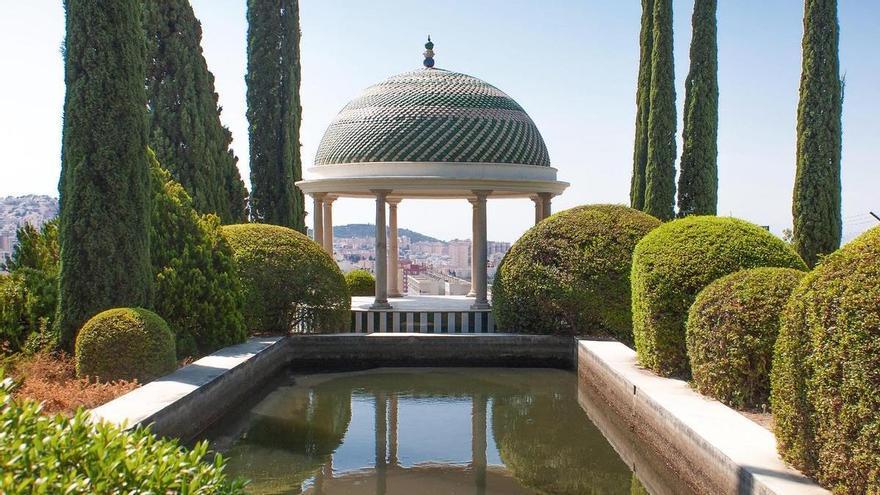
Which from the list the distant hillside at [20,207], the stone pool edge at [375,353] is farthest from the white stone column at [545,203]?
the distant hillside at [20,207]

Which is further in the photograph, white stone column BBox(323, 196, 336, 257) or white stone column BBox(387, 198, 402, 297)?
white stone column BBox(387, 198, 402, 297)

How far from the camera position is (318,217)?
23.2 m

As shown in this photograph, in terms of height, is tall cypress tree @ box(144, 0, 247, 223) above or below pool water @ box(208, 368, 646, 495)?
above

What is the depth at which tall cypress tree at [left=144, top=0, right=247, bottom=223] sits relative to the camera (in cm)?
1975

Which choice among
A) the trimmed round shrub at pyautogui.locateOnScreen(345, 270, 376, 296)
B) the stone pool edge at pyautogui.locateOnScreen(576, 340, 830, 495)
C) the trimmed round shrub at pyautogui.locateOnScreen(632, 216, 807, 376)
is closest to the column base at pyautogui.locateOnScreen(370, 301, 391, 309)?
the trimmed round shrub at pyautogui.locateOnScreen(345, 270, 376, 296)

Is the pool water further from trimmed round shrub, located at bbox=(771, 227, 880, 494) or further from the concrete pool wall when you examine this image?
trimmed round shrub, located at bbox=(771, 227, 880, 494)

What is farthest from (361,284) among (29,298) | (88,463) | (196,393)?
(88,463)

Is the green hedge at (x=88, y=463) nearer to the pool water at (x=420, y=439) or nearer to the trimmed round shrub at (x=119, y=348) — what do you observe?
the pool water at (x=420, y=439)

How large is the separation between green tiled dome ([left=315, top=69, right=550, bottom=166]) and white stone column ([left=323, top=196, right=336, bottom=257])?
1112 millimetres

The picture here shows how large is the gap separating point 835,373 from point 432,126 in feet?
52.8

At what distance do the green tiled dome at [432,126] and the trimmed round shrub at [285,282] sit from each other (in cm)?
463

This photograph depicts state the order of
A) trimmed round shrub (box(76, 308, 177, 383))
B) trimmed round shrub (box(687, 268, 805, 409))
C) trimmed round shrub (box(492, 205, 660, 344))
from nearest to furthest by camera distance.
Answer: trimmed round shrub (box(687, 268, 805, 409)) → trimmed round shrub (box(76, 308, 177, 383)) → trimmed round shrub (box(492, 205, 660, 344))

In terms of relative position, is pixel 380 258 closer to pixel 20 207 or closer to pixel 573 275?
pixel 573 275

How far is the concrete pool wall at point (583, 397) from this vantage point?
310 inches
